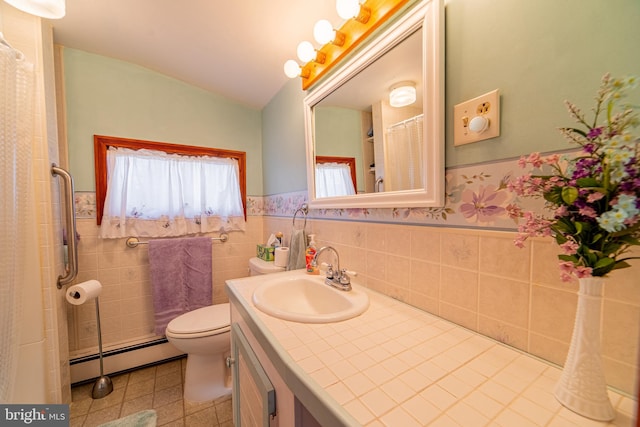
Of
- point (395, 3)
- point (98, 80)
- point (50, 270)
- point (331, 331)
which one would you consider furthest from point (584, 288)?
point (98, 80)

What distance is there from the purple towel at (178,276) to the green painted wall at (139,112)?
637 millimetres

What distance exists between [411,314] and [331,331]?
283 millimetres

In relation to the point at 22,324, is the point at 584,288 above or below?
above

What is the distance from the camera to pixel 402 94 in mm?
844

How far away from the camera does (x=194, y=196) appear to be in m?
1.92

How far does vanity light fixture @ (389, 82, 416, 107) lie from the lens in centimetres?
79

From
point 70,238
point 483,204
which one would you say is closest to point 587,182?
point 483,204

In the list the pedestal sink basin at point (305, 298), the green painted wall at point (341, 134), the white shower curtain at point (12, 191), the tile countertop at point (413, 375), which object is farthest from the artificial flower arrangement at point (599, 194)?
the white shower curtain at point (12, 191)

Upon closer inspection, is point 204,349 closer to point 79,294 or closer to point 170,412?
point 170,412

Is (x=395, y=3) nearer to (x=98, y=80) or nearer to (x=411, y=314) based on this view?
(x=411, y=314)

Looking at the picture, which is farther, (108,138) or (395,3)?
(108,138)

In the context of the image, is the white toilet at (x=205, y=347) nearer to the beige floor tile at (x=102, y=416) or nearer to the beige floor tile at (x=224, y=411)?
the beige floor tile at (x=224, y=411)

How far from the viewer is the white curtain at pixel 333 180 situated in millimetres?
1132

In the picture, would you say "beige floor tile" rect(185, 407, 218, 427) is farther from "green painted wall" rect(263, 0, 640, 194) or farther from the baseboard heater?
"green painted wall" rect(263, 0, 640, 194)
